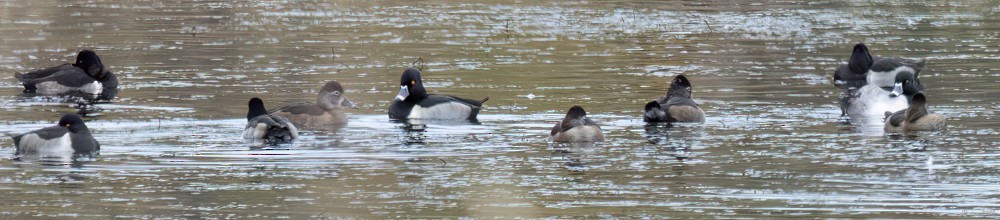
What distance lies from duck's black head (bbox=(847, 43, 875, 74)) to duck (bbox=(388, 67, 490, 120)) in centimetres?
771

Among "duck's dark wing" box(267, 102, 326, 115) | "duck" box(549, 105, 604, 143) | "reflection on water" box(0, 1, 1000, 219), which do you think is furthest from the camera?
"duck's dark wing" box(267, 102, 326, 115)

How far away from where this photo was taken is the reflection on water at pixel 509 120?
13.1m

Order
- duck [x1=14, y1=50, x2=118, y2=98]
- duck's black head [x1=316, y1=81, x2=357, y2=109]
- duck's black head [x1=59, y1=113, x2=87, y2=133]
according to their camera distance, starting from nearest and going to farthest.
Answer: duck's black head [x1=59, y1=113, x2=87, y2=133]
duck's black head [x1=316, y1=81, x2=357, y2=109]
duck [x1=14, y1=50, x2=118, y2=98]

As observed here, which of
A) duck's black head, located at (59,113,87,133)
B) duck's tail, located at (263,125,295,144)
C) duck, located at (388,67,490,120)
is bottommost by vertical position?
duck, located at (388,67,490,120)

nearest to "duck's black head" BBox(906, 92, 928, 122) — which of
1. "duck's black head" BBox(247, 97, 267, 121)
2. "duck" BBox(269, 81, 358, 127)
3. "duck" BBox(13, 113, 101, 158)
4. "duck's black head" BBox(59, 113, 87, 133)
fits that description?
"duck" BBox(269, 81, 358, 127)

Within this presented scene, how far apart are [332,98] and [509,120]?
210 centimetres

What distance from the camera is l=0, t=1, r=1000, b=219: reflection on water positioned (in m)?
13.1

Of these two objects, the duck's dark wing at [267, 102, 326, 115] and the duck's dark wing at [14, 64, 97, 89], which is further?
the duck's dark wing at [14, 64, 97, 89]

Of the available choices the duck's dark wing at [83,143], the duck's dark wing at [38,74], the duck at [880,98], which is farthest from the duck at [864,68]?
the duck's dark wing at [83,143]

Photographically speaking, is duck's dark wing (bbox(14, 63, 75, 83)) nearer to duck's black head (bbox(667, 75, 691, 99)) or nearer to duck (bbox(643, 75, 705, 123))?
duck's black head (bbox(667, 75, 691, 99))

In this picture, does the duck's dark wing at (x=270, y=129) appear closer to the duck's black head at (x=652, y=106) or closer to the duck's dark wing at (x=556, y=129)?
the duck's dark wing at (x=556, y=129)

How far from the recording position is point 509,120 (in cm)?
1959

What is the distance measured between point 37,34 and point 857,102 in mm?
19179

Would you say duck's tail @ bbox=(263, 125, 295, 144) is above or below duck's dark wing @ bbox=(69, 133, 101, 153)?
below
